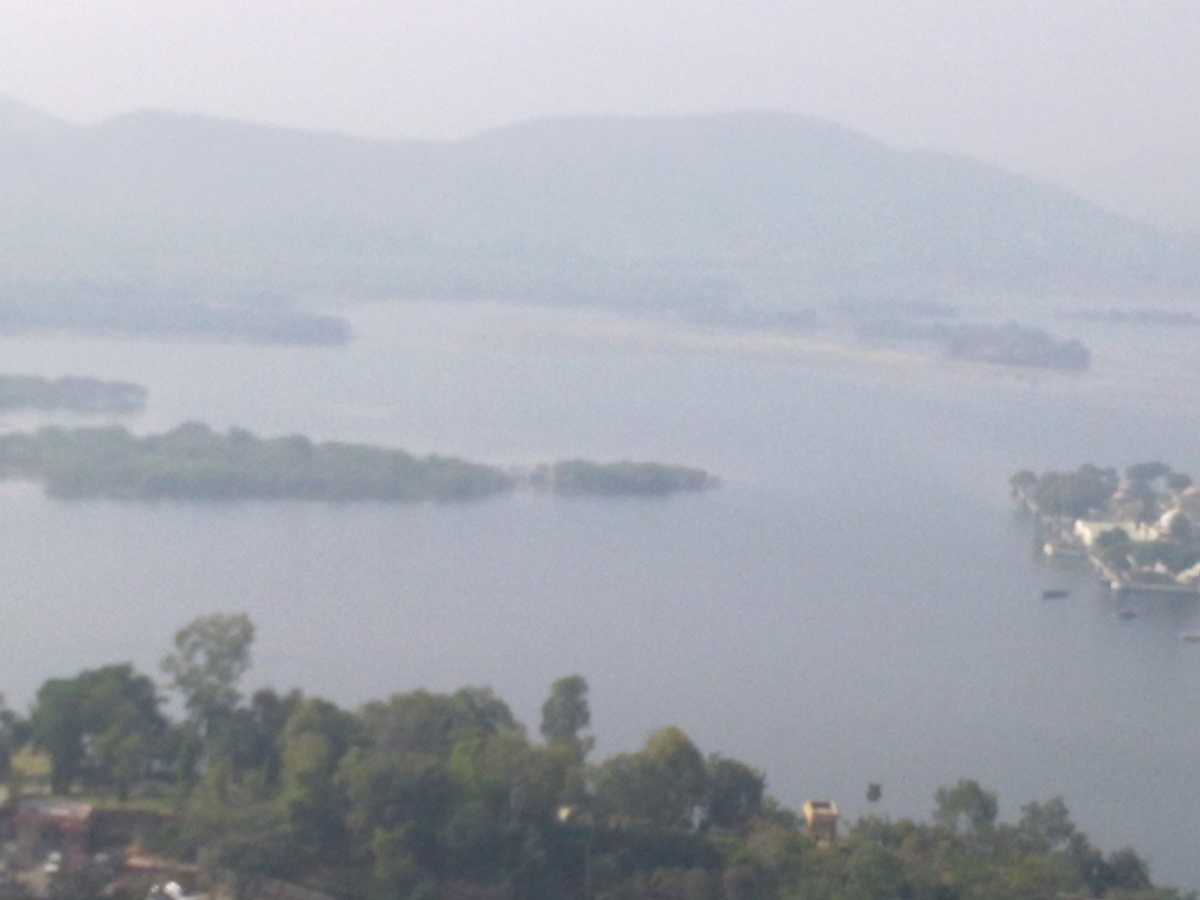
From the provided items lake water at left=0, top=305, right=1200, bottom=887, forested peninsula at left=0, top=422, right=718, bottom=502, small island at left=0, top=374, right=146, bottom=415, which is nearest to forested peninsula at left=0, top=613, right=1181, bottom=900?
lake water at left=0, top=305, right=1200, bottom=887

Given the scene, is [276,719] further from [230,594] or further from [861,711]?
[230,594]

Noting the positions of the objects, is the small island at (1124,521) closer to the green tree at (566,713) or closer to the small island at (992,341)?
the green tree at (566,713)

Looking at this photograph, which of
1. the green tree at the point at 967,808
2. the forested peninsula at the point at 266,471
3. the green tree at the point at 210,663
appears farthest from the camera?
the forested peninsula at the point at 266,471

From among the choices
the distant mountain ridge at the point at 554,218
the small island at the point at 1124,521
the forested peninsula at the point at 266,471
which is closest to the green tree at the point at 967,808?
the small island at the point at 1124,521

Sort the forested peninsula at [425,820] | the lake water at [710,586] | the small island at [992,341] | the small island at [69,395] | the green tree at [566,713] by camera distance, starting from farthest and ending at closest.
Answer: the small island at [992,341] < the small island at [69,395] < the lake water at [710,586] < the green tree at [566,713] < the forested peninsula at [425,820]

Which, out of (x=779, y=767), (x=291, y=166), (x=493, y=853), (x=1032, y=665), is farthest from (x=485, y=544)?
(x=291, y=166)

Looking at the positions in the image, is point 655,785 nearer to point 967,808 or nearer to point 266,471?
point 967,808

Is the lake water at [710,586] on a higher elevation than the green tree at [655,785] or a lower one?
higher
